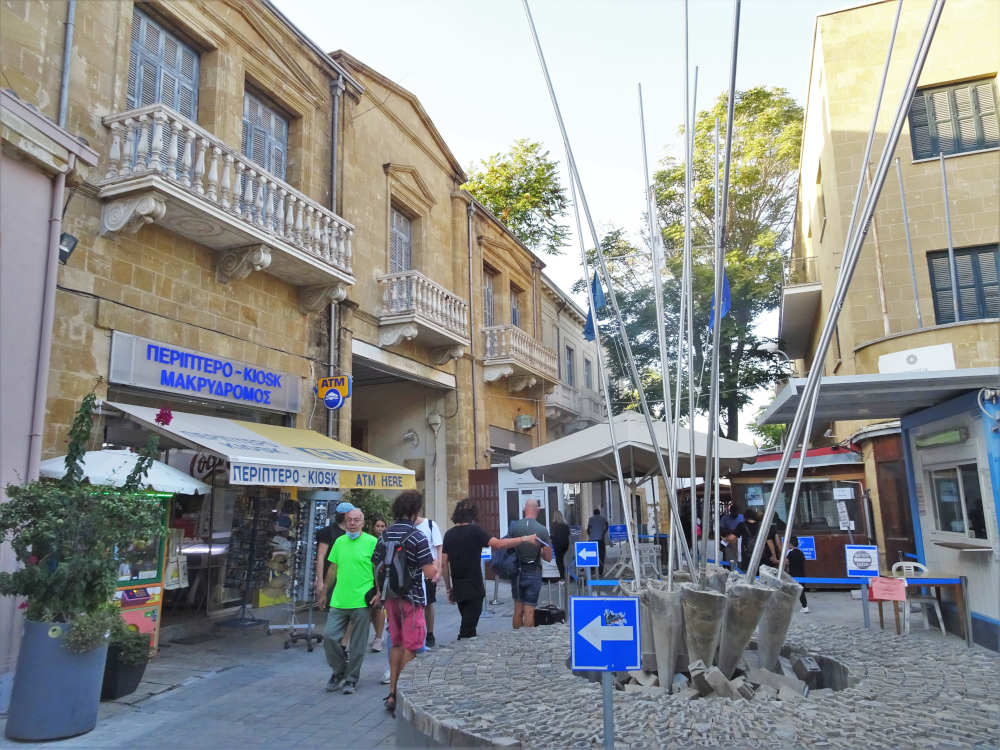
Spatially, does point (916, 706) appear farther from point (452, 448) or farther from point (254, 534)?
point (452, 448)

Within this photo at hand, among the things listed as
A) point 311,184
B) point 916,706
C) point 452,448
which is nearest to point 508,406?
point 452,448

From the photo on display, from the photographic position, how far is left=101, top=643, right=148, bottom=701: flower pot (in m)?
6.26

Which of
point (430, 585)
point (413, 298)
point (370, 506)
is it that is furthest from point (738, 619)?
point (413, 298)

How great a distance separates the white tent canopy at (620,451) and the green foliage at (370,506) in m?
2.16

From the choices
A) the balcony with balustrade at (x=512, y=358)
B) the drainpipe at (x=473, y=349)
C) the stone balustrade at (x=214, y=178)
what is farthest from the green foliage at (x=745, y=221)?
the stone balustrade at (x=214, y=178)

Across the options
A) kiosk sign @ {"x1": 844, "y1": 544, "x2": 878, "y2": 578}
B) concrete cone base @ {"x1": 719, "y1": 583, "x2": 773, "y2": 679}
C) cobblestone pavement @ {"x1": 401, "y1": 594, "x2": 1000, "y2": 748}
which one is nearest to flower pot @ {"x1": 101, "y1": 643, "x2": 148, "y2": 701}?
cobblestone pavement @ {"x1": 401, "y1": 594, "x2": 1000, "y2": 748}

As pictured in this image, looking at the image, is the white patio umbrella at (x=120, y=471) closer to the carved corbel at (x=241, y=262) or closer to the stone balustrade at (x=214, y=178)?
the stone balustrade at (x=214, y=178)

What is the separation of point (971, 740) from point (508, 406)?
17.7m

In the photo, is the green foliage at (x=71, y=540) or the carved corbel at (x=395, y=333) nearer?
the green foliage at (x=71, y=540)

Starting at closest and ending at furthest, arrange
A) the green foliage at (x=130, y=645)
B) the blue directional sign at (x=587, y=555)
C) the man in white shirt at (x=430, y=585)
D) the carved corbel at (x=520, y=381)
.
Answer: the green foliage at (x=130, y=645), the man in white shirt at (x=430, y=585), the blue directional sign at (x=587, y=555), the carved corbel at (x=520, y=381)

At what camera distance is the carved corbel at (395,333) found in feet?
Answer: 48.3

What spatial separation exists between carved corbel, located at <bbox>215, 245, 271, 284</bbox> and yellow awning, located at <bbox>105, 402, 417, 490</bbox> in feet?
6.97

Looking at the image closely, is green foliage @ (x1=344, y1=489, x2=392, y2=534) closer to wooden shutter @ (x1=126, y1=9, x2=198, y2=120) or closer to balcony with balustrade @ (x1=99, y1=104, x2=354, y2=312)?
balcony with balustrade @ (x1=99, y1=104, x2=354, y2=312)

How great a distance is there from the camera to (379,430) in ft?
60.5
